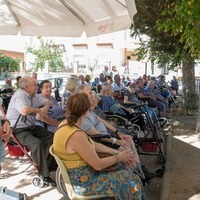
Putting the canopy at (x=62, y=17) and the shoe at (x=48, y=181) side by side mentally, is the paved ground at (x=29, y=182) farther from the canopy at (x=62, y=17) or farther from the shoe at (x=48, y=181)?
the canopy at (x=62, y=17)

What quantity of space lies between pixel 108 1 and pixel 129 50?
33.4 meters

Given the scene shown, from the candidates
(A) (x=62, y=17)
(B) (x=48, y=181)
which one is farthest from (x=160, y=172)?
(A) (x=62, y=17)

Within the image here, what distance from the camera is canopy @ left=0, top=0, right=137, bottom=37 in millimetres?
4797

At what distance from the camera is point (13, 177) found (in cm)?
485

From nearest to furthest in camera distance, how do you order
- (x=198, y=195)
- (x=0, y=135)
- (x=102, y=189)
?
(x=102, y=189), (x=0, y=135), (x=198, y=195)

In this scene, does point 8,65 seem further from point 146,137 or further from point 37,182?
point 37,182

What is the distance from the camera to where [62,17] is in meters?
5.91

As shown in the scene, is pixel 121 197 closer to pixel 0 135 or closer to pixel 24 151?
pixel 0 135

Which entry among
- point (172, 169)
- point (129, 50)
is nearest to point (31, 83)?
point (172, 169)

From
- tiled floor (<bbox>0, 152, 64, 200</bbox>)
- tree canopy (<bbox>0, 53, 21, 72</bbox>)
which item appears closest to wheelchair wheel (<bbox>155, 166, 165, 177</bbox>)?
tiled floor (<bbox>0, 152, 64, 200</bbox>)

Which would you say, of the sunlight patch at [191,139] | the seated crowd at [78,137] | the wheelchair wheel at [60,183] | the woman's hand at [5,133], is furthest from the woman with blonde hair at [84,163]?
the sunlight patch at [191,139]

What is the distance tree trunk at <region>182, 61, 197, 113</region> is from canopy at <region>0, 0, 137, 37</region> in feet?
24.9

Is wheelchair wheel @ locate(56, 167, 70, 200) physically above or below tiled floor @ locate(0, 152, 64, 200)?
above

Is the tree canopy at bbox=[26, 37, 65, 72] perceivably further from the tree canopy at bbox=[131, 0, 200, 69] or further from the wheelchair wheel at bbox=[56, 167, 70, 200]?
the wheelchair wheel at bbox=[56, 167, 70, 200]
